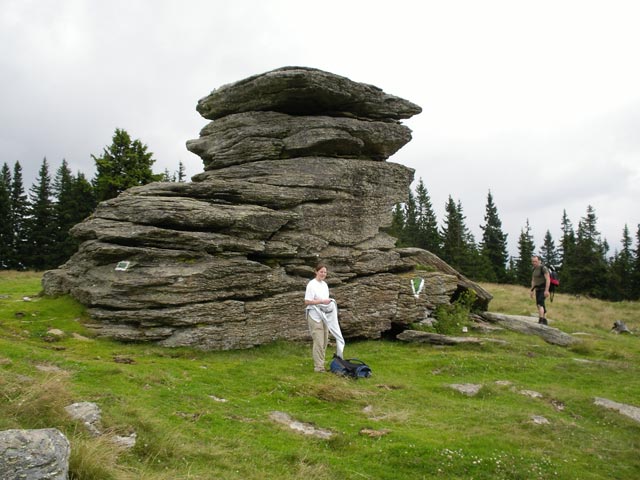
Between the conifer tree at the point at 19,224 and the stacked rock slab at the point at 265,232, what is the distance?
60516 mm

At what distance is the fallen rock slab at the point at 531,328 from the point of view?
80.3 ft

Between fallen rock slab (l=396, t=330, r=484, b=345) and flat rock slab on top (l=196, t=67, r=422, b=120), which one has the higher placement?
flat rock slab on top (l=196, t=67, r=422, b=120)

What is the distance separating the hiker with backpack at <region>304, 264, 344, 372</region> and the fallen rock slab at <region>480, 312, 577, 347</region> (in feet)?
44.6

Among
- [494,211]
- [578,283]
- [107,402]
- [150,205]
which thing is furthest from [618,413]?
[494,211]

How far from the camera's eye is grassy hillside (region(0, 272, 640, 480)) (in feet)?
30.0

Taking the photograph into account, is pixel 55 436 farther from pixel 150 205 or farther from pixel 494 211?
pixel 494 211

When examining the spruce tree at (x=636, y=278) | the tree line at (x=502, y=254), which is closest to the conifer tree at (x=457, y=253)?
the tree line at (x=502, y=254)

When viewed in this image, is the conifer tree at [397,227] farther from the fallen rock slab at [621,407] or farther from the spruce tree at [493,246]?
the fallen rock slab at [621,407]

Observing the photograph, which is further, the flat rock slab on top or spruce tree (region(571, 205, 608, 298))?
spruce tree (region(571, 205, 608, 298))

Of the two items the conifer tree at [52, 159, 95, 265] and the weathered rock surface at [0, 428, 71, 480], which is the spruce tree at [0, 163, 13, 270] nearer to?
the conifer tree at [52, 159, 95, 265]

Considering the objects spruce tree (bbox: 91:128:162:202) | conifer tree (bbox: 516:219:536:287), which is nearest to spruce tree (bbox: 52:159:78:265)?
spruce tree (bbox: 91:128:162:202)

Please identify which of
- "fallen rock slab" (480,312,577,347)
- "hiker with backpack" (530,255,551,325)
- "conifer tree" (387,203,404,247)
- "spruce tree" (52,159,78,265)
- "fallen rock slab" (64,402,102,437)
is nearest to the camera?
"fallen rock slab" (64,402,102,437)

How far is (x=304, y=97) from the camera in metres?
24.8

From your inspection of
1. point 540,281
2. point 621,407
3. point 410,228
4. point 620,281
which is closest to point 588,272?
point 620,281
